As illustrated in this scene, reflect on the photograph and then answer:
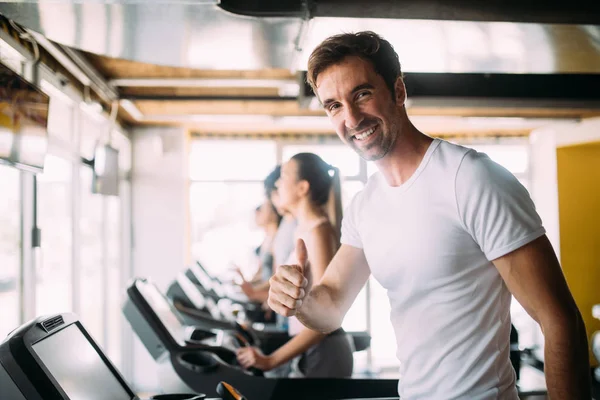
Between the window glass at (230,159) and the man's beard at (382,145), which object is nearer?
the man's beard at (382,145)

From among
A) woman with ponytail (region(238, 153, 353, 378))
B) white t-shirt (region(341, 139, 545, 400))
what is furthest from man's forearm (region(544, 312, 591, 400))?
woman with ponytail (region(238, 153, 353, 378))

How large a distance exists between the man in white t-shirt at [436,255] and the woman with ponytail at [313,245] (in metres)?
0.86

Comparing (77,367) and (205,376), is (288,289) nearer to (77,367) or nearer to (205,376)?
(77,367)

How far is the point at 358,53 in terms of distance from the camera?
61.3 inches

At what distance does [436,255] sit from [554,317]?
28 centimetres

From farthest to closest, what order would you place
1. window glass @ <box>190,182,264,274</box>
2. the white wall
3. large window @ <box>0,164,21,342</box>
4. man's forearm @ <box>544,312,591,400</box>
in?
1. window glass @ <box>190,182,264,274</box>
2. the white wall
3. large window @ <box>0,164,21,342</box>
4. man's forearm @ <box>544,312,591,400</box>

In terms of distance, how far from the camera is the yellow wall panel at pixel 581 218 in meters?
7.37

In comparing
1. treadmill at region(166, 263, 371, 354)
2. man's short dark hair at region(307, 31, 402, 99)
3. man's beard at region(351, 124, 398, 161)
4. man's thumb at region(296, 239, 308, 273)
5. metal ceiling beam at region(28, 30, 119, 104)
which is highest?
metal ceiling beam at region(28, 30, 119, 104)

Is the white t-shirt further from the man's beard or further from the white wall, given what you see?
the white wall

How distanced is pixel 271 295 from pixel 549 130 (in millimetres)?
7338

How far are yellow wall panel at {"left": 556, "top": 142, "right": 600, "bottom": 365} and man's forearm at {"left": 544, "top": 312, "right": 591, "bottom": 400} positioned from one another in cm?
665

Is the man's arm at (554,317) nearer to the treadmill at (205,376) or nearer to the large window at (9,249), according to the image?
the treadmill at (205,376)

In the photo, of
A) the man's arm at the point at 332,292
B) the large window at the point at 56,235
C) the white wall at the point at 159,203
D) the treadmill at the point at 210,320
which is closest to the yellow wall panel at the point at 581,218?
the treadmill at the point at 210,320

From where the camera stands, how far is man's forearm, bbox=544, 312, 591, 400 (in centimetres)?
126
